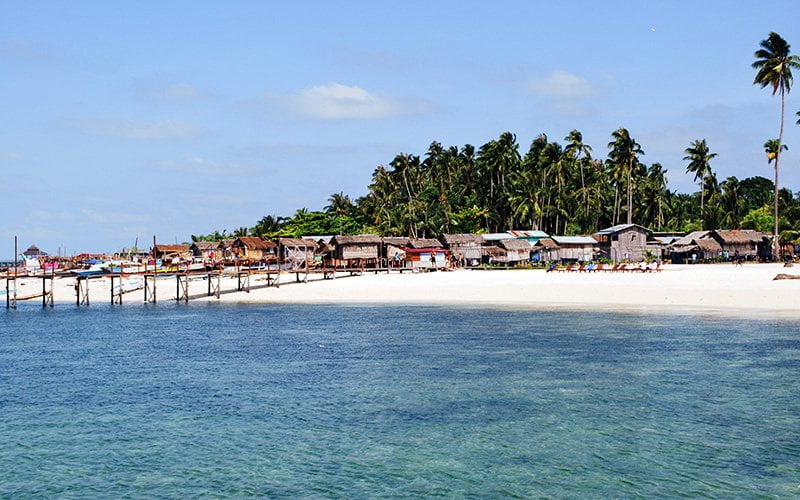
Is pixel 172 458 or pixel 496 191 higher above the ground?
pixel 496 191

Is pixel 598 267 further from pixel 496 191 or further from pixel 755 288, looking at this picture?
pixel 496 191

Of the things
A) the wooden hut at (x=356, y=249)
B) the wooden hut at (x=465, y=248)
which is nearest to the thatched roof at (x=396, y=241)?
the wooden hut at (x=356, y=249)

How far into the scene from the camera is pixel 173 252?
11381 cm

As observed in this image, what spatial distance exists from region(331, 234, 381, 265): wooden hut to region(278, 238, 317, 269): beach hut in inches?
122

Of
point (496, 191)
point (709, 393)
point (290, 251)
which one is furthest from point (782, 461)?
A: point (496, 191)

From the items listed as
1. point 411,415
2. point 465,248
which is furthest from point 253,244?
point 411,415

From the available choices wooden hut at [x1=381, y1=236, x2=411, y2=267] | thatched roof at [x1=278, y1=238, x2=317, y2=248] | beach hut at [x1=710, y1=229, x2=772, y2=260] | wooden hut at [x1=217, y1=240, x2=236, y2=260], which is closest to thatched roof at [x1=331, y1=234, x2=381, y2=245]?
wooden hut at [x1=381, y1=236, x2=411, y2=267]

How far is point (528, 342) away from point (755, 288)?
→ 29.3 meters

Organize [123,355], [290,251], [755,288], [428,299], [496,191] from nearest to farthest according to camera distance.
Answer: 1. [123,355]
2. [755,288]
3. [428,299]
4. [290,251]
5. [496,191]

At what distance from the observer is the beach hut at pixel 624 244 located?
3752 inches

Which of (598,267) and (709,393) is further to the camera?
(598,267)

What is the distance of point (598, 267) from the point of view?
74.9 meters

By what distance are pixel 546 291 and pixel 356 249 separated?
1478 inches

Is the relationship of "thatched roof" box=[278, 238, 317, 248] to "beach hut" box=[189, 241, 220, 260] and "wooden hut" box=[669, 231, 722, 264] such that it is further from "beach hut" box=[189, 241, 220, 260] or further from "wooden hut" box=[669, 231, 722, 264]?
"wooden hut" box=[669, 231, 722, 264]
